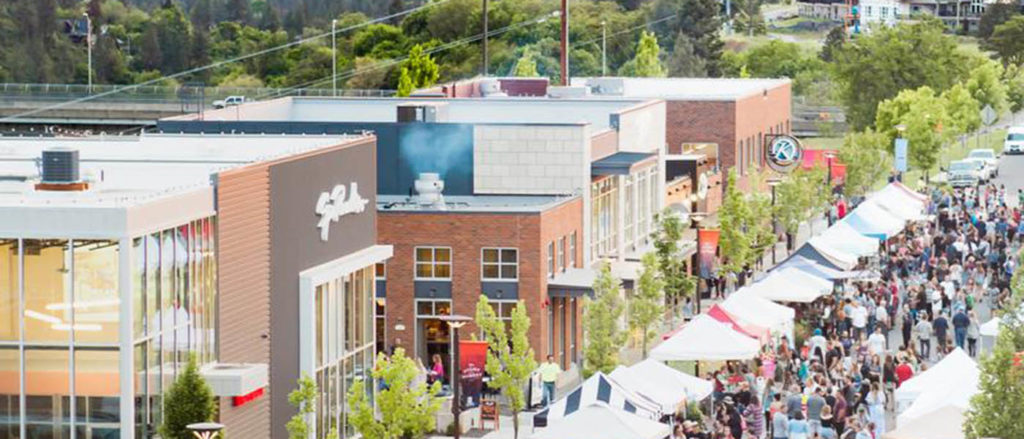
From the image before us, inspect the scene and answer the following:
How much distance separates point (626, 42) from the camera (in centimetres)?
18050

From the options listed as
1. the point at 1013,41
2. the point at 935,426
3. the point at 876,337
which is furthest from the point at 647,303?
the point at 1013,41

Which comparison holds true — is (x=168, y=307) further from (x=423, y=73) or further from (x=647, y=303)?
(x=423, y=73)

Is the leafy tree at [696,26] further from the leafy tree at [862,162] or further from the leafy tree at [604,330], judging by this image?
the leafy tree at [604,330]

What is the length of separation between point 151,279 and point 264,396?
418 cm

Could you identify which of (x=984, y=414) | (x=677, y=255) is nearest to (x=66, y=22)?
(x=677, y=255)

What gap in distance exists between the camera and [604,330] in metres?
46.2

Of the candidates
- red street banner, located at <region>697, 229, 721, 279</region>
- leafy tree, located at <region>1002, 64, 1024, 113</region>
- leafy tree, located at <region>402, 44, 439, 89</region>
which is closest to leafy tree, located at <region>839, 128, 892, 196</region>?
leafy tree, located at <region>402, 44, 439, 89</region>

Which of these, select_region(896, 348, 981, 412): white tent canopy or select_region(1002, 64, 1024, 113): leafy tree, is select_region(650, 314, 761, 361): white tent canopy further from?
select_region(1002, 64, 1024, 113): leafy tree

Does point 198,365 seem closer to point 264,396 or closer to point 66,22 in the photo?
point 264,396

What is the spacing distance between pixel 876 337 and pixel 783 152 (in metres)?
29.6

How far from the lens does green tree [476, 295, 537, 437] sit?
42.5 m

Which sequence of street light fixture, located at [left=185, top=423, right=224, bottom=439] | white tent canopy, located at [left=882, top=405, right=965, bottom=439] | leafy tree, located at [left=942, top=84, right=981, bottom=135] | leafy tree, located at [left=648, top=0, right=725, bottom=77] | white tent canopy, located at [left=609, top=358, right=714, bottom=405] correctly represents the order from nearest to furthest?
1. street light fixture, located at [left=185, top=423, right=224, bottom=439]
2. white tent canopy, located at [left=882, top=405, right=965, bottom=439]
3. white tent canopy, located at [left=609, top=358, right=714, bottom=405]
4. leafy tree, located at [left=942, top=84, right=981, bottom=135]
5. leafy tree, located at [left=648, top=0, right=725, bottom=77]

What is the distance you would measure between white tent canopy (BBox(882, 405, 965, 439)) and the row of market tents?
0.07 meters

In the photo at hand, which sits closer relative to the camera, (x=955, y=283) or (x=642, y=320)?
(x=642, y=320)
